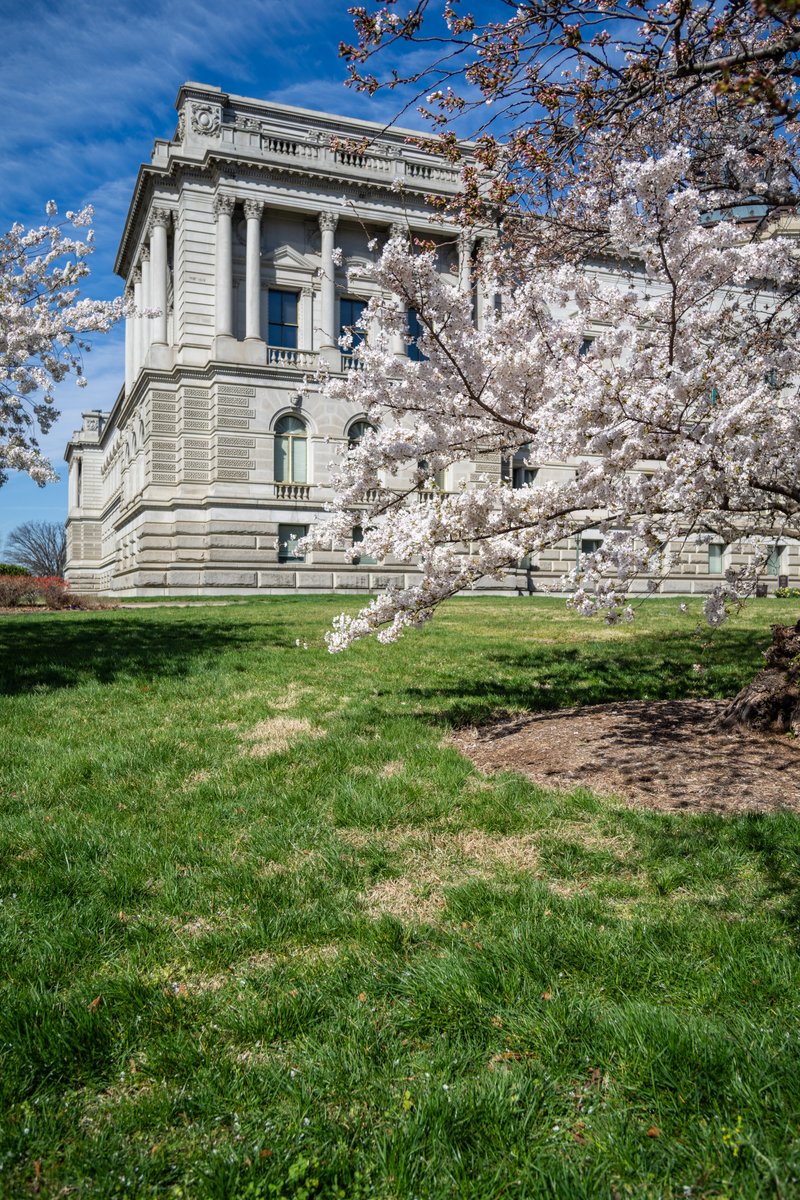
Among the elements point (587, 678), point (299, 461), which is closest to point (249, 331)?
point (299, 461)

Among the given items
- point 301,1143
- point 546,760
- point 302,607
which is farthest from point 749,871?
point 302,607

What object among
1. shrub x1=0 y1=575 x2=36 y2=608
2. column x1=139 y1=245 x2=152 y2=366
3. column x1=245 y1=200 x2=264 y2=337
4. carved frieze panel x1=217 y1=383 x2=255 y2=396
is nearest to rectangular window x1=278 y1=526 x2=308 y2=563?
carved frieze panel x1=217 y1=383 x2=255 y2=396

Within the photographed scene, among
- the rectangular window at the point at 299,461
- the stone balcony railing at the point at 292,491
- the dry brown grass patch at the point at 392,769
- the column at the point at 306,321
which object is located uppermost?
the column at the point at 306,321

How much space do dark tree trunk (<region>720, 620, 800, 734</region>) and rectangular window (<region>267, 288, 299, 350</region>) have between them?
27825 mm

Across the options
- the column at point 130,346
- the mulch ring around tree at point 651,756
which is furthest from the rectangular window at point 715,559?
the mulch ring around tree at point 651,756

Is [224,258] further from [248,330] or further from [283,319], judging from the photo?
[283,319]

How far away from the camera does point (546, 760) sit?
20.2 feet

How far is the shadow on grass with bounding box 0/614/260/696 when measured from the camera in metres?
9.53

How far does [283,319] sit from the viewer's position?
3178cm

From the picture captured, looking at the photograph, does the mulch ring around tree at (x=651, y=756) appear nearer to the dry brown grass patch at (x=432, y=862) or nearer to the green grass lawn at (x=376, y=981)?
the green grass lawn at (x=376, y=981)

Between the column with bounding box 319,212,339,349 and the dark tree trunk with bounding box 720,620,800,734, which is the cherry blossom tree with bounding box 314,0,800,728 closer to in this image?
the dark tree trunk with bounding box 720,620,800,734

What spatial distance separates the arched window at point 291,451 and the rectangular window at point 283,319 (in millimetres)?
3450

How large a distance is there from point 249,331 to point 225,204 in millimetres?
4776

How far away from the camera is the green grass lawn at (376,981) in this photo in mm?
2328
